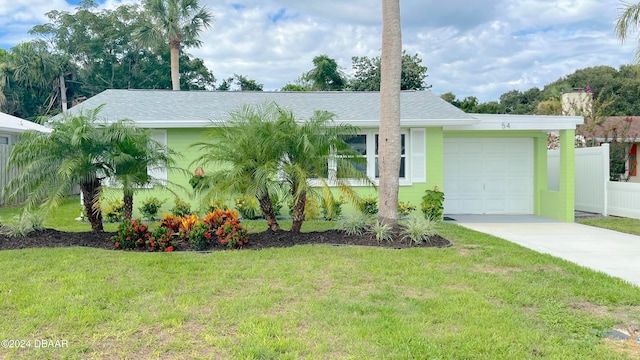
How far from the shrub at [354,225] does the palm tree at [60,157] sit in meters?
4.32

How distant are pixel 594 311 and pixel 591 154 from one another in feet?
34.7

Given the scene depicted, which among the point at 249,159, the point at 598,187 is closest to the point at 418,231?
the point at 249,159

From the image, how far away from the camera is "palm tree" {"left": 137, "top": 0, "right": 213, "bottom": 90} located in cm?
2358

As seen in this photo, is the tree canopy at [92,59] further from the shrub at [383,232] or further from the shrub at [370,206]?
the shrub at [383,232]

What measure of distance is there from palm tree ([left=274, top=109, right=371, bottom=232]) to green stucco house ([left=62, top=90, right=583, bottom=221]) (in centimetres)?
297

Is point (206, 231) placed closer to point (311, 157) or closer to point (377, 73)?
point (311, 157)

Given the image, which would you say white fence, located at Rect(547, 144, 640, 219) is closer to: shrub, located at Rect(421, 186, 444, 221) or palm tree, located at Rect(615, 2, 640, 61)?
palm tree, located at Rect(615, 2, 640, 61)

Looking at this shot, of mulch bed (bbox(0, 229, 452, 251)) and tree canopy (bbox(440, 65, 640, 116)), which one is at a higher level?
tree canopy (bbox(440, 65, 640, 116))

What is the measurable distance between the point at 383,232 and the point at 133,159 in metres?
4.76

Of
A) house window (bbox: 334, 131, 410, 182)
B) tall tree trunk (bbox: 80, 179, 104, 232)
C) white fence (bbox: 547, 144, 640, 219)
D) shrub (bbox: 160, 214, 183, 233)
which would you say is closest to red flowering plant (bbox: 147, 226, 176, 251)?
shrub (bbox: 160, 214, 183, 233)

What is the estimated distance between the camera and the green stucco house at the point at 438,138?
1171cm

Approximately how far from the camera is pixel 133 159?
817 centimetres

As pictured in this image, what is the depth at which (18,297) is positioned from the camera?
15.8 ft

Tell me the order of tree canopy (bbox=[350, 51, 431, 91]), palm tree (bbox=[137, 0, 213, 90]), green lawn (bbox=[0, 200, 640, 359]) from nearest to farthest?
1. green lawn (bbox=[0, 200, 640, 359])
2. palm tree (bbox=[137, 0, 213, 90])
3. tree canopy (bbox=[350, 51, 431, 91])
